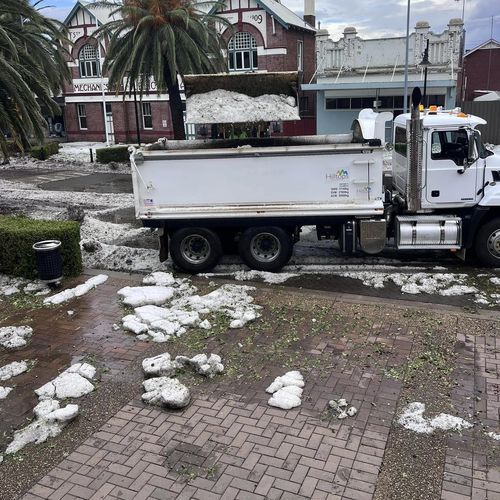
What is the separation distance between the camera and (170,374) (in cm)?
617

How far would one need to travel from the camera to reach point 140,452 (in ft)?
15.9

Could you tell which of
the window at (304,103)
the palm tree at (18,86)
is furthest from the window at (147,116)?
the palm tree at (18,86)

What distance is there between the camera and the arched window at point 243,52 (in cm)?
3438

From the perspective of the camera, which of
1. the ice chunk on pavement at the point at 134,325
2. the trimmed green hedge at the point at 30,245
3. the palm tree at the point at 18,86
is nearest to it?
the ice chunk on pavement at the point at 134,325

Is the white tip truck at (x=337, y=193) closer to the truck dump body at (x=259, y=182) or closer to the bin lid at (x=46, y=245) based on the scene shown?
the truck dump body at (x=259, y=182)

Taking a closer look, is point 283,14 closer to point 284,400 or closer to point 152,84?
point 152,84

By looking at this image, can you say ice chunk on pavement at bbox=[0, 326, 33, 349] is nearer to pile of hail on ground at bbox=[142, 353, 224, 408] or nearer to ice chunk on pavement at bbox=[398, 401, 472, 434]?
pile of hail on ground at bbox=[142, 353, 224, 408]

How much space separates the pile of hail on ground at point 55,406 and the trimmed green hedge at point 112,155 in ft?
76.1

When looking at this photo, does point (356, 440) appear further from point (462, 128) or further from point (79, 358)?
point (462, 128)

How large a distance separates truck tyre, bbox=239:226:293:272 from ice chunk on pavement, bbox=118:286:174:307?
1812 mm

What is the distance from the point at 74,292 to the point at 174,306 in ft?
6.19

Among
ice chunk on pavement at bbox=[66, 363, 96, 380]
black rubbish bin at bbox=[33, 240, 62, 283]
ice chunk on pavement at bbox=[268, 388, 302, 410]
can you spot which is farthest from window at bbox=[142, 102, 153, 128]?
ice chunk on pavement at bbox=[268, 388, 302, 410]

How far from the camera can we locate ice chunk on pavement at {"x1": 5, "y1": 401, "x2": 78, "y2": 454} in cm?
504

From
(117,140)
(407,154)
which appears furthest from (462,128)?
(117,140)
